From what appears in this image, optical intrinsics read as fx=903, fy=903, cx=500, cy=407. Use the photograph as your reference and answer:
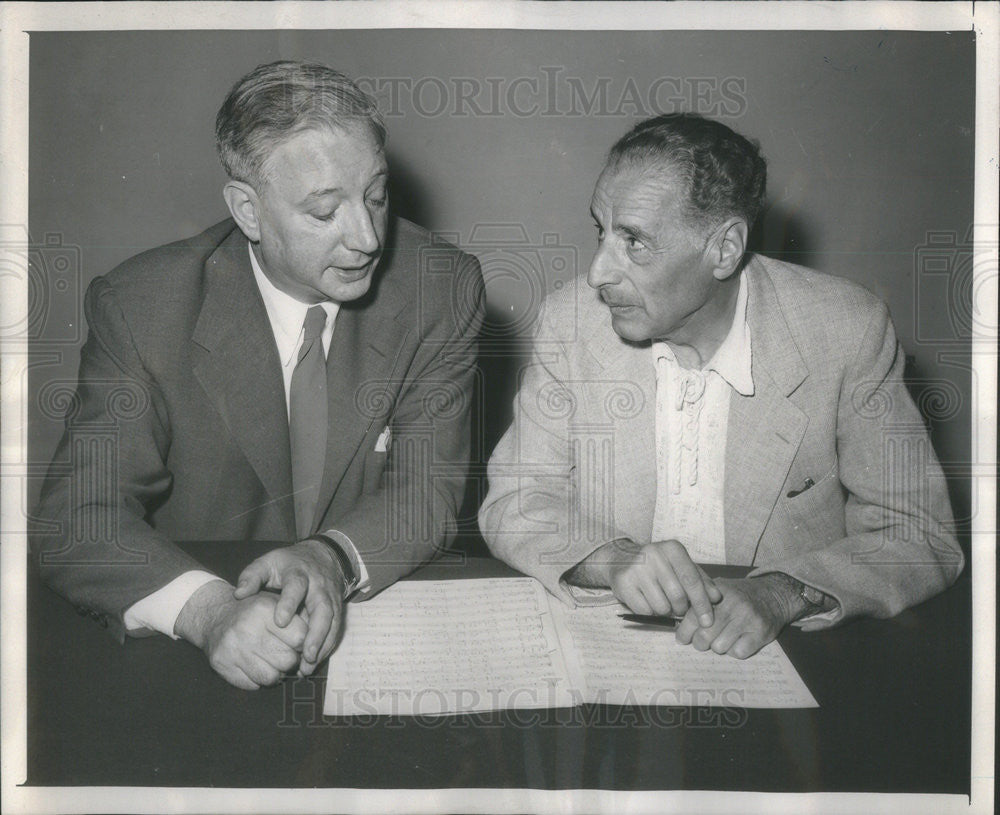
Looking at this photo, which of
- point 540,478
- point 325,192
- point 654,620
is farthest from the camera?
point 540,478

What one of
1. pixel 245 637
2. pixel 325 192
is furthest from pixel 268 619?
pixel 325 192

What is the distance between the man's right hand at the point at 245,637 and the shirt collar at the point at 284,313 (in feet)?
1.55

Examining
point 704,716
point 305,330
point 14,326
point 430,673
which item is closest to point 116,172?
point 14,326

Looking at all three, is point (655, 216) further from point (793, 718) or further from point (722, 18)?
point (793, 718)

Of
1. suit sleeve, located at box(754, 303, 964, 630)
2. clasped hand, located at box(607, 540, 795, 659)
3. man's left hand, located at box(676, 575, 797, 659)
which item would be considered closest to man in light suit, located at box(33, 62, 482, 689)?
clasped hand, located at box(607, 540, 795, 659)

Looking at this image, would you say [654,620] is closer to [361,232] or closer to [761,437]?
[761,437]

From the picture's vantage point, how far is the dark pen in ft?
4.48

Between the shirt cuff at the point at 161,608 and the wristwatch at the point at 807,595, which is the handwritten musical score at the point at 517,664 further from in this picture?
the shirt cuff at the point at 161,608

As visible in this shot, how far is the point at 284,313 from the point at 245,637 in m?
0.60

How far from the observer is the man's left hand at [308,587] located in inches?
51.0

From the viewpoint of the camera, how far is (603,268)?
1572mm
